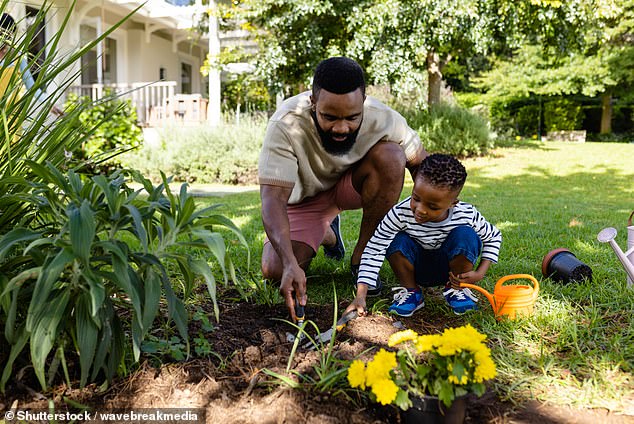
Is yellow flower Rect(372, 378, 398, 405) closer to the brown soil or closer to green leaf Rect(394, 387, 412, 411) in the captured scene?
green leaf Rect(394, 387, 412, 411)

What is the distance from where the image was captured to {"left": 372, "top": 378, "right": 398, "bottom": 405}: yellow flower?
139 centimetres

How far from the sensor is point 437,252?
2.65 m

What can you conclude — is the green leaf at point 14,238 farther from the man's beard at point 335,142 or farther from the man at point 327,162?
the man's beard at point 335,142

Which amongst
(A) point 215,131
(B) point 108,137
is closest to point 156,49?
(B) point 108,137

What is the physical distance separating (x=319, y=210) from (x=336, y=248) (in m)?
0.45

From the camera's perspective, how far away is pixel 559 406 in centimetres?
170

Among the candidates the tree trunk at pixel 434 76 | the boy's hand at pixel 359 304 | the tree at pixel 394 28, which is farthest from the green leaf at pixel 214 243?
the tree trunk at pixel 434 76

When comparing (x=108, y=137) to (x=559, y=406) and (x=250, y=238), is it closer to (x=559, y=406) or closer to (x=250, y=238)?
(x=250, y=238)

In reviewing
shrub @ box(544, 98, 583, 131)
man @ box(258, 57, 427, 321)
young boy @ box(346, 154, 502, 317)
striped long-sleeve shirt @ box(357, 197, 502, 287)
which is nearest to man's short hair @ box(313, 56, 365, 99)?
man @ box(258, 57, 427, 321)

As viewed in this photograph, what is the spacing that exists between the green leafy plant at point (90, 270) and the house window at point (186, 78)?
1677 centimetres

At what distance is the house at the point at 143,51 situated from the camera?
1179 centimetres

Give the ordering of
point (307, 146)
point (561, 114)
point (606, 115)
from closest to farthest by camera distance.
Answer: point (307, 146) → point (561, 114) → point (606, 115)

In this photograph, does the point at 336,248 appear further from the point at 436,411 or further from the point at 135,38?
the point at 135,38

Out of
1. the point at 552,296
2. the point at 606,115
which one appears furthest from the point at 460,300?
the point at 606,115
